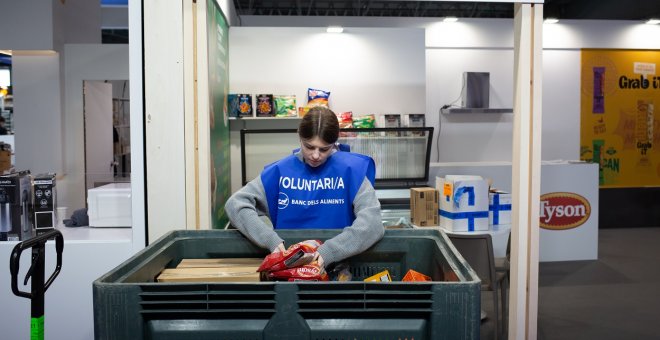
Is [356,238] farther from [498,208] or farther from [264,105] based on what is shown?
[264,105]

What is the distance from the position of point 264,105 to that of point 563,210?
346 cm

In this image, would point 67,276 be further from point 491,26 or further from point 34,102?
Result: point 491,26

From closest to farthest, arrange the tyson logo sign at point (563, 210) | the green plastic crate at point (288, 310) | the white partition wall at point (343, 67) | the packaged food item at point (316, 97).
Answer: the green plastic crate at point (288, 310) → the packaged food item at point (316, 97) → the white partition wall at point (343, 67) → the tyson logo sign at point (563, 210)

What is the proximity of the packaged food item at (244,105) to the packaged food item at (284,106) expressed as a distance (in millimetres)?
282

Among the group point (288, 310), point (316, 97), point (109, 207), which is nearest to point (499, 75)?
point (316, 97)

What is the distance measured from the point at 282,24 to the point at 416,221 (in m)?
4.43

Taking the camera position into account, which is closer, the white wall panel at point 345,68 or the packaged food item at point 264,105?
the packaged food item at point 264,105

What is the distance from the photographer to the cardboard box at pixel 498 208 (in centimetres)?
446

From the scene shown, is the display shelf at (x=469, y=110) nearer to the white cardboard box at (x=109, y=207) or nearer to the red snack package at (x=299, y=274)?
the white cardboard box at (x=109, y=207)

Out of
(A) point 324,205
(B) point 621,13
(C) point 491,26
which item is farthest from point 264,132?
(B) point 621,13

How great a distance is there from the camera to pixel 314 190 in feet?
7.05

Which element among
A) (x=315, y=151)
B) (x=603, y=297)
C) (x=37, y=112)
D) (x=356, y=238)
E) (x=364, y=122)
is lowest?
(x=603, y=297)

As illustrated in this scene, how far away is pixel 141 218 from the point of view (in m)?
2.75

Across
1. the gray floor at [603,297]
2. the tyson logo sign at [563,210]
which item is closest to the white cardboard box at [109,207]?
the gray floor at [603,297]
